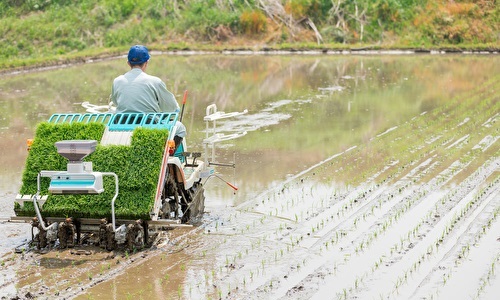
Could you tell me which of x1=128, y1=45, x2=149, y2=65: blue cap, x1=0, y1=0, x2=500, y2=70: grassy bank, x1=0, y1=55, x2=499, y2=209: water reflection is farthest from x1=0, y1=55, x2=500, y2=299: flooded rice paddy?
A: x1=0, y1=0, x2=500, y2=70: grassy bank

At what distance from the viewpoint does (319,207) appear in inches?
390

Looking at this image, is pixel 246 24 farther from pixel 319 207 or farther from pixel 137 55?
pixel 137 55

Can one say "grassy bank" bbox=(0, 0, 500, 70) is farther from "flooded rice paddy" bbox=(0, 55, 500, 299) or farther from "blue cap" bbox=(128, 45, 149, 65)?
"blue cap" bbox=(128, 45, 149, 65)

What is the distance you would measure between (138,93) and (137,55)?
1.24ft

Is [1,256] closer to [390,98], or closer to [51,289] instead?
[51,289]

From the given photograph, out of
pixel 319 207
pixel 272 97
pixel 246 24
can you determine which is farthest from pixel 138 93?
pixel 246 24

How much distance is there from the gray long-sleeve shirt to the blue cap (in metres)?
0.10

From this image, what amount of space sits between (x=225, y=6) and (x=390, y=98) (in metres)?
18.6

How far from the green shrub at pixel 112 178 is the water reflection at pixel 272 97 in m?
A: 2.36

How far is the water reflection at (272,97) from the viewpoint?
42.8ft

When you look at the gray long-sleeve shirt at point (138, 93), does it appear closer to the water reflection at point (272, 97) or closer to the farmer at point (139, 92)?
the farmer at point (139, 92)

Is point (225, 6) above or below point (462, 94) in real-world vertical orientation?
above

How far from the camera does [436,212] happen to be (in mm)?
9516

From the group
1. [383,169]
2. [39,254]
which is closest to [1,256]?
[39,254]
